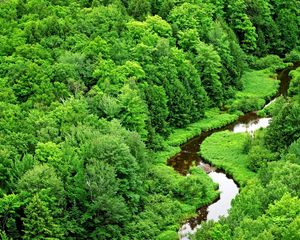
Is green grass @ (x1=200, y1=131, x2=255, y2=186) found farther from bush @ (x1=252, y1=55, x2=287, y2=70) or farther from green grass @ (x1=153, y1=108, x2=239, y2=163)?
bush @ (x1=252, y1=55, x2=287, y2=70)

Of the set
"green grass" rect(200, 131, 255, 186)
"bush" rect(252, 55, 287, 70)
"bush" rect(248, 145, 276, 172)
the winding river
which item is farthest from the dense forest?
"green grass" rect(200, 131, 255, 186)

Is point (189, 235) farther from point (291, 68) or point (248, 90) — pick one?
point (291, 68)

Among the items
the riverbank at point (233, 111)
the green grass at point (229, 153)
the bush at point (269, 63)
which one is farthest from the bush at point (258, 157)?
the bush at point (269, 63)

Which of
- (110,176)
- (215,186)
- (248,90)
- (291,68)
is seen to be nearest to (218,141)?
(215,186)

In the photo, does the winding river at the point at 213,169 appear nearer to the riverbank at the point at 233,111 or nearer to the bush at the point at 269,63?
the riverbank at the point at 233,111

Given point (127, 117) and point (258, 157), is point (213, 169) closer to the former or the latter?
point (258, 157)

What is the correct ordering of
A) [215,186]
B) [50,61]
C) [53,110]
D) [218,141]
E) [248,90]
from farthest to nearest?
1. [248,90]
2. [218,141]
3. [50,61]
4. [215,186]
5. [53,110]
